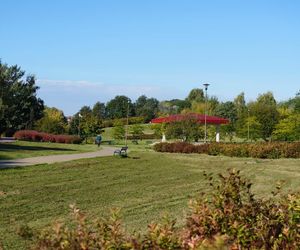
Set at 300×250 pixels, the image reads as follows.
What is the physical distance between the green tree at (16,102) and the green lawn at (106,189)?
12.6 m

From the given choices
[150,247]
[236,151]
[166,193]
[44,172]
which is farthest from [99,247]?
[236,151]

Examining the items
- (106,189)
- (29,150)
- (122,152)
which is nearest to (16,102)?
(29,150)

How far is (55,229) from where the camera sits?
9.27 ft

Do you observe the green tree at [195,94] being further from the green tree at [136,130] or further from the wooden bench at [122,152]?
the wooden bench at [122,152]

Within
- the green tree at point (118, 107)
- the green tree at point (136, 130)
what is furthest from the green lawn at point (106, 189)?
the green tree at point (118, 107)

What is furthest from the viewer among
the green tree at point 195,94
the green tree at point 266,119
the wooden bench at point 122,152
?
the green tree at point 195,94

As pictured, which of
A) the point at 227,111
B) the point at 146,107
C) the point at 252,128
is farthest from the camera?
the point at 146,107

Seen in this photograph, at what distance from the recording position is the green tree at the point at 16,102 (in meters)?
28.7

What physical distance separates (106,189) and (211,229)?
7.61m

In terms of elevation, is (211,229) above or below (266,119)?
below

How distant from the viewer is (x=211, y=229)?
3.92 metres

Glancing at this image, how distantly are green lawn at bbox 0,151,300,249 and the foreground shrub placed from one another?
2365 millimetres

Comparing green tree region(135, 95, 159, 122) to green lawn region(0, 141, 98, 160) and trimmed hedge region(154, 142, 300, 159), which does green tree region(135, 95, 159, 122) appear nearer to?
green lawn region(0, 141, 98, 160)

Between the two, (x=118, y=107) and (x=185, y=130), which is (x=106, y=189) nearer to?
(x=185, y=130)
